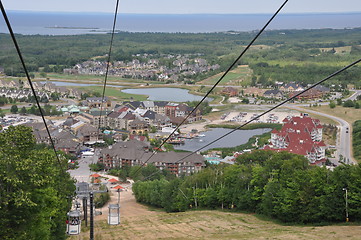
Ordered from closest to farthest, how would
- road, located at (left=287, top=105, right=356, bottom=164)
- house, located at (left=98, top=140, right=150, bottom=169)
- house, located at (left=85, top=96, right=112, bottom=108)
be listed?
house, located at (left=98, top=140, right=150, bottom=169) < road, located at (left=287, top=105, right=356, bottom=164) < house, located at (left=85, top=96, right=112, bottom=108)

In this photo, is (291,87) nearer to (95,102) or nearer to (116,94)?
(116,94)

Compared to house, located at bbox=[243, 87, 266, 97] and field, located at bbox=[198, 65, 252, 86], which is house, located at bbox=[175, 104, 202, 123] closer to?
house, located at bbox=[243, 87, 266, 97]

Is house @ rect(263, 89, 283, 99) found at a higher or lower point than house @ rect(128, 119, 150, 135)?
higher

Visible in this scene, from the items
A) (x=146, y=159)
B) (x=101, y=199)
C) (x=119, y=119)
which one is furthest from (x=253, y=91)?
(x=101, y=199)

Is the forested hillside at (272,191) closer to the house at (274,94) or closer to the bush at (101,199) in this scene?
the bush at (101,199)

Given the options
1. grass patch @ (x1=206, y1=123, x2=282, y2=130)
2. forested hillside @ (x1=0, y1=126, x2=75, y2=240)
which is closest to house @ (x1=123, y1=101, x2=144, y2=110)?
grass patch @ (x1=206, y1=123, x2=282, y2=130)

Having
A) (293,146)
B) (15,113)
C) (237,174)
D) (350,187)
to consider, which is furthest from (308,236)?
(15,113)

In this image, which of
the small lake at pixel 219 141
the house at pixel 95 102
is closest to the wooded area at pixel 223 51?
the house at pixel 95 102
